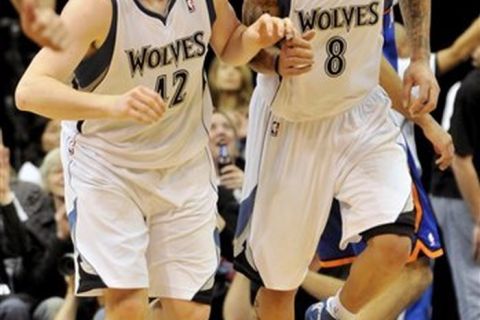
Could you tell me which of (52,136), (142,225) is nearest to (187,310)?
(142,225)

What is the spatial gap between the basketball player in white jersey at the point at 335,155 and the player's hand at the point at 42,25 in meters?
2.38

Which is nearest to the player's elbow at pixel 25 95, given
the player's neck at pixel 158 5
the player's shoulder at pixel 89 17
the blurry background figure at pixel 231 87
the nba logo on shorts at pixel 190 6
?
the player's shoulder at pixel 89 17

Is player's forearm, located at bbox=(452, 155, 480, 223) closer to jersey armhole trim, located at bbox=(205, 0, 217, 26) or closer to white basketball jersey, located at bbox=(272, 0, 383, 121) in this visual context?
white basketball jersey, located at bbox=(272, 0, 383, 121)

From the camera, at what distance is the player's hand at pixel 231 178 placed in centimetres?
799

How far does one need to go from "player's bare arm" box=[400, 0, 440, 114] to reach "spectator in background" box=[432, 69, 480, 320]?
192 centimetres

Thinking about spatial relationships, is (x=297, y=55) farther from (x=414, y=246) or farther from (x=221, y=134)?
(x=221, y=134)

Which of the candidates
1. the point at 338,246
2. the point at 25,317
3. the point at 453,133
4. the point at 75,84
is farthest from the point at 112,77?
the point at 453,133

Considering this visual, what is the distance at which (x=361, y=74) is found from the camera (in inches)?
230

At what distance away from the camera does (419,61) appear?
19.6 feet

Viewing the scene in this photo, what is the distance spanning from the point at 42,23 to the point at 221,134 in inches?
202

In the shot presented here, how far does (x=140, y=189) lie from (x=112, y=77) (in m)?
0.49

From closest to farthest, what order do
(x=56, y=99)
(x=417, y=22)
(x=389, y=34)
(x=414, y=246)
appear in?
1. (x=56, y=99)
2. (x=417, y=22)
3. (x=414, y=246)
4. (x=389, y=34)

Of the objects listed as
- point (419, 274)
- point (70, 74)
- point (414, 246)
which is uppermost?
point (70, 74)

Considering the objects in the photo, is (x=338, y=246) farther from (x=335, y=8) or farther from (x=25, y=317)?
(x=25, y=317)
